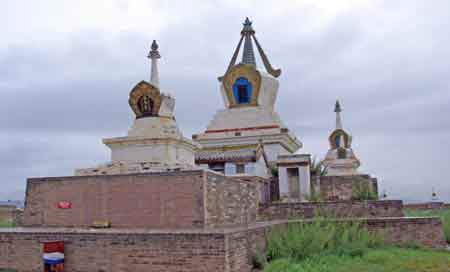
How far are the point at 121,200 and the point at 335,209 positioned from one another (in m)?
7.11

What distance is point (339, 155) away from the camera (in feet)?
93.5

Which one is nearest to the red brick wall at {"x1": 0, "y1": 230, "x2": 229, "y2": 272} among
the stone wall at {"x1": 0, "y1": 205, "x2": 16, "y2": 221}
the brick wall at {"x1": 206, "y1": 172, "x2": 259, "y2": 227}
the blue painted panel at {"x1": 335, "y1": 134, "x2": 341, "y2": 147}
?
the brick wall at {"x1": 206, "y1": 172, "x2": 259, "y2": 227}

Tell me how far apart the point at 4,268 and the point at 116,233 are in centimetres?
258

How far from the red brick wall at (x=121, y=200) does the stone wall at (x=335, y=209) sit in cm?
548

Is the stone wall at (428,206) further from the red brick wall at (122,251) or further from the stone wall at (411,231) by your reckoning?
the red brick wall at (122,251)

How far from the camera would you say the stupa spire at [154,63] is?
491 inches

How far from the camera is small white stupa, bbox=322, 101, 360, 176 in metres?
27.4

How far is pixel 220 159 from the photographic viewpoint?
19500mm

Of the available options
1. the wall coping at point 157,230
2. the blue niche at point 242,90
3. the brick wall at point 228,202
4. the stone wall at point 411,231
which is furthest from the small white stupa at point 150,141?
the blue niche at point 242,90

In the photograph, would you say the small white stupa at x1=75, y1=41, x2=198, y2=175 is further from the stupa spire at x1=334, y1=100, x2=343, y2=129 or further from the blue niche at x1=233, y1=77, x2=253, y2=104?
the stupa spire at x1=334, y1=100, x2=343, y2=129

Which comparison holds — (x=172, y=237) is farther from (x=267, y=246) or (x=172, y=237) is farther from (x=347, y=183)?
(x=347, y=183)

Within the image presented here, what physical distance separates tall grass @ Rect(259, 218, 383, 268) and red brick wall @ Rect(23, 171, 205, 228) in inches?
63.0

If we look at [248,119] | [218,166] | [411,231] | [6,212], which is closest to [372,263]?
[411,231]

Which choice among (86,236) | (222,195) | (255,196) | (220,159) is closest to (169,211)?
(222,195)
